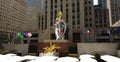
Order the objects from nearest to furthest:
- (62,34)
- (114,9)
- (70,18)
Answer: (62,34), (70,18), (114,9)

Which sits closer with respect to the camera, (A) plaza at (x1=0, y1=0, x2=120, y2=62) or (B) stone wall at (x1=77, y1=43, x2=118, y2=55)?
(A) plaza at (x1=0, y1=0, x2=120, y2=62)

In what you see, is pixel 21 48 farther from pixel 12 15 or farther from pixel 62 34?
pixel 12 15

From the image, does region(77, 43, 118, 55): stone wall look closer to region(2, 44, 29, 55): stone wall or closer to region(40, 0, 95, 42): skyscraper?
region(2, 44, 29, 55): stone wall

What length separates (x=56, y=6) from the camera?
90.0 m

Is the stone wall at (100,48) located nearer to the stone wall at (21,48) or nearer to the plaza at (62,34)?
the plaza at (62,34)

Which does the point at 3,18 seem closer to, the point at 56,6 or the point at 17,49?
the point at 56,6

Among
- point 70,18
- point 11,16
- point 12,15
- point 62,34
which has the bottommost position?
point 62,34


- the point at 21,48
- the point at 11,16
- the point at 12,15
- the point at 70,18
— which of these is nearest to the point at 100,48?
the point at 21,48

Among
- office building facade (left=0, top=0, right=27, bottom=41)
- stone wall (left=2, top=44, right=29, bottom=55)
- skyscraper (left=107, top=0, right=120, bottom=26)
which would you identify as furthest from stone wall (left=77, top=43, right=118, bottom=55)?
skyscraper (left=107, top=0, right=120, bottom=26)

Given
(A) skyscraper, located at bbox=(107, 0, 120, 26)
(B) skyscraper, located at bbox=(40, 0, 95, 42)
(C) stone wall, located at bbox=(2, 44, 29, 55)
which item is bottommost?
(C) stone wall, located at bbox=(2, 44, 29, 55)

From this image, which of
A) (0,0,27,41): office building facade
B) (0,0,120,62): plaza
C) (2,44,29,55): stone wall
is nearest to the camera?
(0,0,120,62): plaza

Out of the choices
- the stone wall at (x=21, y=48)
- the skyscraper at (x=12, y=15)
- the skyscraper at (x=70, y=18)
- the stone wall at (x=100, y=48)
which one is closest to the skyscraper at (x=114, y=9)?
the skyscraper at (x=70, y=18)

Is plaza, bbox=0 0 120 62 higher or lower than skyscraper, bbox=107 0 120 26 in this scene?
lower

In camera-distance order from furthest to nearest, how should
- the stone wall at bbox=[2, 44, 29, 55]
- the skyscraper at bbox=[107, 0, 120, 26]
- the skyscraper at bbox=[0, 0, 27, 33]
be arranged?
1. the skyscraper at bbox=[107, 0, 120, 26]
2. the skyscraper at bbox=[0, 0, 27, 33]
3. the stone wall at bbox=[2, 44, 29, 55]
